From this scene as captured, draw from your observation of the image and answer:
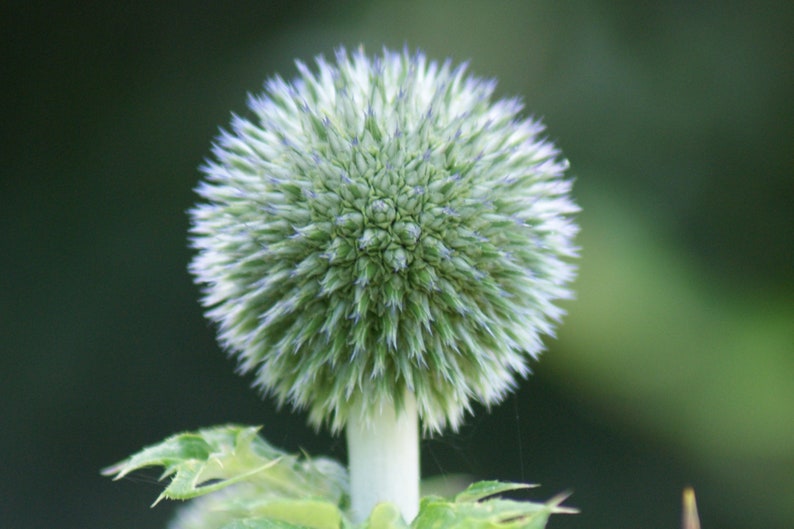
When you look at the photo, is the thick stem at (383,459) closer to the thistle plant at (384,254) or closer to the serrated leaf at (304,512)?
the thistle plant at (384,254)

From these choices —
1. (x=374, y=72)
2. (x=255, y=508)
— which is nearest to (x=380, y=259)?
(x=374, y=72)

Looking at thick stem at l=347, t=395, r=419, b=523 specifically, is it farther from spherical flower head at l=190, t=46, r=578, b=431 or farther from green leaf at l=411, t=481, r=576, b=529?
green leaf at l=411, t=481, r=576, b=529

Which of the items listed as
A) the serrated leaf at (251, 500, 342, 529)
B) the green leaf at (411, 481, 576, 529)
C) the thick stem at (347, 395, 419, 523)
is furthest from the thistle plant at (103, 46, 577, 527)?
the serrated leaf at (251, 500, 342, 529)

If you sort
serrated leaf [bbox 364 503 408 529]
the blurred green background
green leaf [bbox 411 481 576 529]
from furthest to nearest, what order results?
1. the blurred green background
2. serrated leaf [bbox 364 503 408 529]
3. green leaf [bbox 411 481 576 529]

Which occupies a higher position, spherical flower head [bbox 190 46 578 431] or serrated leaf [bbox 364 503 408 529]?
spherical flower head [bbox 190 46 578 431]

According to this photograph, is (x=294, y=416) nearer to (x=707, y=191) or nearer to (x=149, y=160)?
(x=149, y=160)

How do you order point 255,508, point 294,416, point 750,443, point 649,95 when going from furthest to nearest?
point 294,416 < point 649,95 < point 750,443 < point 255,508

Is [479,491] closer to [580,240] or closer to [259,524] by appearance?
[259,524]
